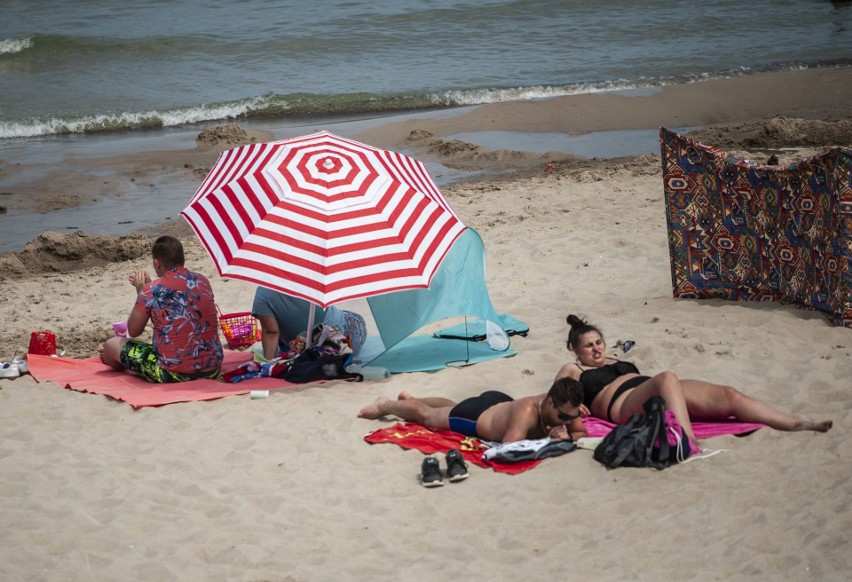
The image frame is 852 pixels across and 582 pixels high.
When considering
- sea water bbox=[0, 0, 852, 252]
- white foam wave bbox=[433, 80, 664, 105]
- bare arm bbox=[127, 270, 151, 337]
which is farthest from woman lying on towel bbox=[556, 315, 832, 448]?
white foam wave bbox=[433, 80, 664, 105]

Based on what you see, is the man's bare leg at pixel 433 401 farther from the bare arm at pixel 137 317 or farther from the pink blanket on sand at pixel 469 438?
the bare arm at pixel 137 317

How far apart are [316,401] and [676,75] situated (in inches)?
585

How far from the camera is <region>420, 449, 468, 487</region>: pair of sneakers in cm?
528

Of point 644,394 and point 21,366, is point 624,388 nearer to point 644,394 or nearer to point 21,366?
point 644,394

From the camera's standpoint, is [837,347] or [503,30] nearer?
[837,347]

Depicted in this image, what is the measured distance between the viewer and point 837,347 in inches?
255

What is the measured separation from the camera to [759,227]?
7.35m

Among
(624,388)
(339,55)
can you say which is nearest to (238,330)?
(624,388)

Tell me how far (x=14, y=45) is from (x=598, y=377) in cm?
2148

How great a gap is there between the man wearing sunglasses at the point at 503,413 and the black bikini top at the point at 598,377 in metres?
0.18

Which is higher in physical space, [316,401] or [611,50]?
[611,50]

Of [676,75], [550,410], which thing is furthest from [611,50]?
[550,410]

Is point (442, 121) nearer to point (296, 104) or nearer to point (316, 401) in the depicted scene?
point (296, 104)

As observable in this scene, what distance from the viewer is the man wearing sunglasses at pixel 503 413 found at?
5.39 m
